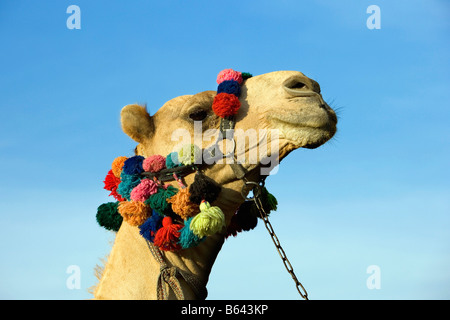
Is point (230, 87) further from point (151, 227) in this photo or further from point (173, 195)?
point (151, 227)

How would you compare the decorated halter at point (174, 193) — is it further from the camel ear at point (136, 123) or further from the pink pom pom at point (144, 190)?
the camel ear at point (136, 123)

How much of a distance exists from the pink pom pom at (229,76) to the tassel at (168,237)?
1.57 meters

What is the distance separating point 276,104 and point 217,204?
1.10 m

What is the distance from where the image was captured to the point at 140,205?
6117mm

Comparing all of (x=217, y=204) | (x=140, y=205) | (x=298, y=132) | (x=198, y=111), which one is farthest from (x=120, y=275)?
(x=298, y=132)

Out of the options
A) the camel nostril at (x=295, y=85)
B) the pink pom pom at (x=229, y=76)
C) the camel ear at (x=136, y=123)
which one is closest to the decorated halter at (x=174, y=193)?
the pink pom pom at (x=229, y=76)

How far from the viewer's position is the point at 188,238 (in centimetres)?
589

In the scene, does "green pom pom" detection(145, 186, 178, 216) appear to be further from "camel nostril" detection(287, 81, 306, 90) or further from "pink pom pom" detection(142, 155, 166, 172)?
"camel nostril" detection(287, 81, 306, 90)

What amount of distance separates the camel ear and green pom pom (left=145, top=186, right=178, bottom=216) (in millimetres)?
681

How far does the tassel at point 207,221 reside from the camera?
5.77 metres

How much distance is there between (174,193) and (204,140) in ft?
1.92

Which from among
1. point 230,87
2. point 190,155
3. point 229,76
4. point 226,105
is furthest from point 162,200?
point 229,76

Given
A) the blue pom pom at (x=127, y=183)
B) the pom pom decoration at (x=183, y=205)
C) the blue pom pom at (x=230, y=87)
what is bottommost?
the pom pom decoration at (x=183, y=205)
